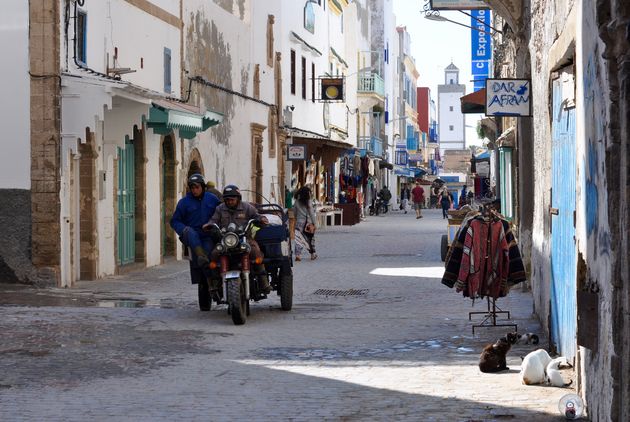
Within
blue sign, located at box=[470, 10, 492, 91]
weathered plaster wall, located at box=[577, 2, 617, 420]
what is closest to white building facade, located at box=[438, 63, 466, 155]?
blue sign, located at box=[470, 10, 492, 91]

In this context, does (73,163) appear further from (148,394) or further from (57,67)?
(148,394)

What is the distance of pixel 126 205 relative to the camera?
72.8 feet

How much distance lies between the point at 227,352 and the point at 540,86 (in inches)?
177

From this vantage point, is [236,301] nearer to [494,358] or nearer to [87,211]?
[494,358]

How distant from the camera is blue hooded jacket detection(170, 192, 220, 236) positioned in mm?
14867

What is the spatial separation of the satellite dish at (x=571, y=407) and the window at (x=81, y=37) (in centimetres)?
1230

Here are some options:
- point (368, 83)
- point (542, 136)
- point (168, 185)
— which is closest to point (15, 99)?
point (168, 185)

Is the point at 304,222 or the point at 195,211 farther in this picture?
the point at 304,222

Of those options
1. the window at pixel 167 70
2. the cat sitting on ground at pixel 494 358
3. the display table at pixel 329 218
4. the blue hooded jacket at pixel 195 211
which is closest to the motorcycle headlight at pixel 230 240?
the blue hooded jacket at pixel 195 211

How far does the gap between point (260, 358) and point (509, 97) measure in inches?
236

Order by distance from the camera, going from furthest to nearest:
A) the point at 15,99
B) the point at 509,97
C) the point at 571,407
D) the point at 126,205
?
the point at 126,205 → the point at 15,99 → the point at 509,97 → the point at 571,407

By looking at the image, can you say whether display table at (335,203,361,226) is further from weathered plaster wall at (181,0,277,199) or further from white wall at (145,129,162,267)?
white wall at (145,129,162,267)

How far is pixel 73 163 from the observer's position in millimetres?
18797

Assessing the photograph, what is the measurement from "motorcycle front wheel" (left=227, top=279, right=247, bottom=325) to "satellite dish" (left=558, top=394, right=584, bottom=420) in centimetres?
583
